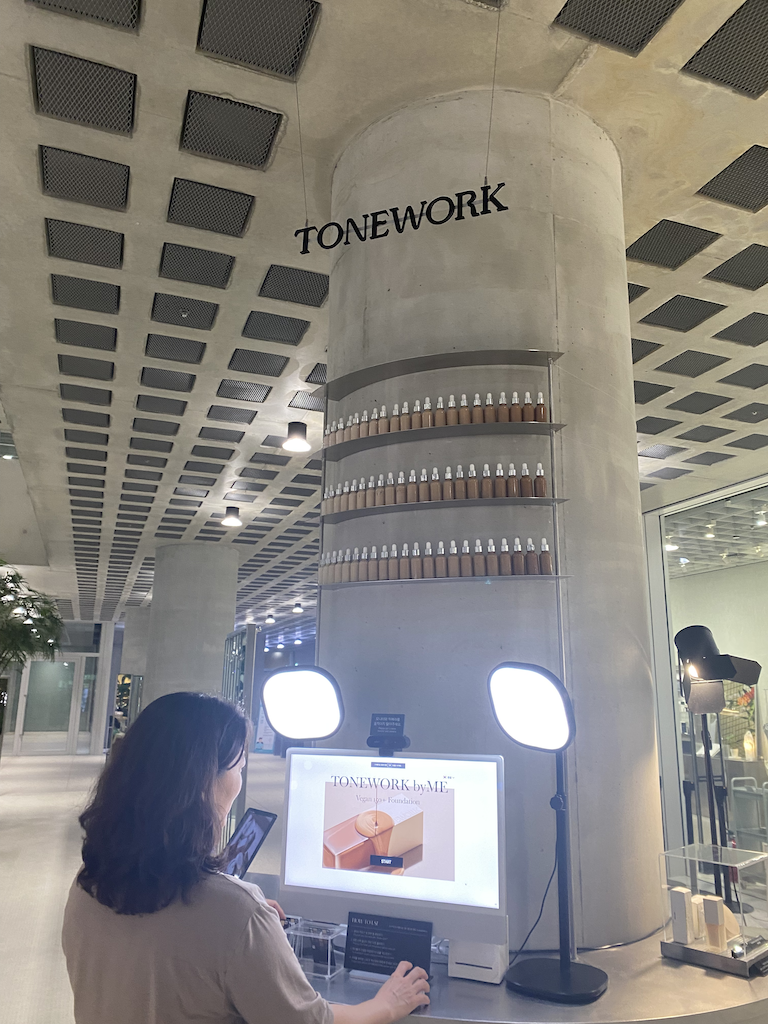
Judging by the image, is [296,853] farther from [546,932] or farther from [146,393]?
[146,393]

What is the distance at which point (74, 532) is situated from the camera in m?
14.6

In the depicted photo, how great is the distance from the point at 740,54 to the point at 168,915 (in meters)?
4.43

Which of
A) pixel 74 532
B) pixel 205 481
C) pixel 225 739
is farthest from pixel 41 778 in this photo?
pixel 225 739

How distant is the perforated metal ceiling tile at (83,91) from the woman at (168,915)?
381 centimetres

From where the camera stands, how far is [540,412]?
315 cm

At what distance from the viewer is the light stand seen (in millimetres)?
2172

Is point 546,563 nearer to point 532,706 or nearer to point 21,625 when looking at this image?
point 532,706

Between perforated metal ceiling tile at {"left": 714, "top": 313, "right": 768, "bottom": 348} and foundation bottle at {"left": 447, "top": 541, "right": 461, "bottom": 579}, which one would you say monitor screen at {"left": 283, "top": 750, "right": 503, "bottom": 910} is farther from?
perforated metal ceiling tile at {"left": 714, "top": 313, "right": 768, "bottom": 348}

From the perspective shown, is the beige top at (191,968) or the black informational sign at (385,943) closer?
the beige top at (191,968)

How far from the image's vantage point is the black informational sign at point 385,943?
2.15m

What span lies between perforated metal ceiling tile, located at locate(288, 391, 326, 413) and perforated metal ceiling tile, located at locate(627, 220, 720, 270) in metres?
3.85

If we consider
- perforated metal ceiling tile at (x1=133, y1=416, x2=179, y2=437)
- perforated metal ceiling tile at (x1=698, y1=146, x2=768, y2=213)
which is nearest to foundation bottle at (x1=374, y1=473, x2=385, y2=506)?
perforated metal ceiling tile at (x1=698, y1=146, x2=768, y2=213)

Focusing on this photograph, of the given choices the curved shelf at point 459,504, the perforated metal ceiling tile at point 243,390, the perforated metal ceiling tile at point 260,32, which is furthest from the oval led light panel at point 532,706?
the perforated metal ceiling tile at point 243,390

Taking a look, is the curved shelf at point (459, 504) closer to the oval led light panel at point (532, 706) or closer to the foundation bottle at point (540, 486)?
the foundation bottle at point (540, 486)
